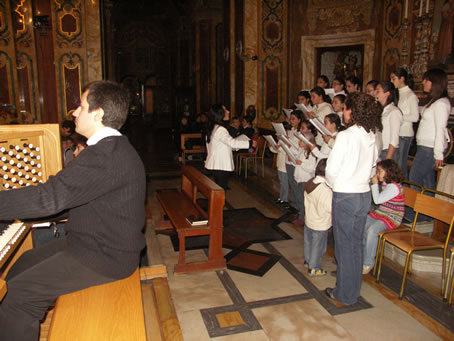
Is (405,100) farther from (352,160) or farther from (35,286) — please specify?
(35,286)

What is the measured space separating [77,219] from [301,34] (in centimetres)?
1023

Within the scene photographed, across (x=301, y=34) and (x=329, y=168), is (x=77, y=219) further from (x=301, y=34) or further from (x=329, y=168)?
(x=301, y=34)

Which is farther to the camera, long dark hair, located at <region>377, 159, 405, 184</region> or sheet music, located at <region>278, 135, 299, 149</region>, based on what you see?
sheet music, located at <region>278, 135, 299, 149</region>

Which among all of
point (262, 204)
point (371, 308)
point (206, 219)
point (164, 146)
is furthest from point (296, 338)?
point (164, 146)

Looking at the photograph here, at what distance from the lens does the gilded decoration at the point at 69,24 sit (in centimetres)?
974

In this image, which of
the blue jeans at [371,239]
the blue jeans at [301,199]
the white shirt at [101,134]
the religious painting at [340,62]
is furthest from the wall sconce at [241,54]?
the white shirt at [101,134]

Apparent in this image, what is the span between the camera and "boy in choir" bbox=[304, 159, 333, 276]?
3.81 meters

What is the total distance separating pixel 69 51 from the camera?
9898 millimetres

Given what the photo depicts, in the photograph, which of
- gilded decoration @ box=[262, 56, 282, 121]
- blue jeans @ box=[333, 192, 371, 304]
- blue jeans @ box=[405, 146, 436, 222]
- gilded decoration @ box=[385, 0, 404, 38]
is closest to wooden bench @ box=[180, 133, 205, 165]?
gilded decoration @ box=[262, 56, 282, 121]

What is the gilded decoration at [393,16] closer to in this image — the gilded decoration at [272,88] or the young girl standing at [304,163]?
the gilded decoration at [272,88]

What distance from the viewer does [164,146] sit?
14.7 meters

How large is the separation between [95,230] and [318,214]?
A: 237 cm

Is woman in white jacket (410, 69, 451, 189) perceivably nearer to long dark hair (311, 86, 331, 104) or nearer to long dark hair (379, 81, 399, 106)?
long dark hair (379, 81, 399, 106)

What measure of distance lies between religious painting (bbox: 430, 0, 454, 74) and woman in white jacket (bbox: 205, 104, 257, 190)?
4.29 metres
